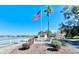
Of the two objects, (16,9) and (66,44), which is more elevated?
(16,9)

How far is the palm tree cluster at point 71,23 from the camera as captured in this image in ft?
36.4

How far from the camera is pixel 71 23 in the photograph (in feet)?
36.6

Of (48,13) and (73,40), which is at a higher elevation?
(48,13)

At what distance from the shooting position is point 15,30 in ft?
36.5

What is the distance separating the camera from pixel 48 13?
11078mm

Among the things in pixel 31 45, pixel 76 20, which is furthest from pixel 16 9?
pixel 76 20

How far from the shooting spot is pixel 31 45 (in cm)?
1116

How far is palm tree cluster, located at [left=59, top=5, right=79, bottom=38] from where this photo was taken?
1109 centimetres

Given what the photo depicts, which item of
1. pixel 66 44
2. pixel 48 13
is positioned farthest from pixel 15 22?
pixel 66 44
